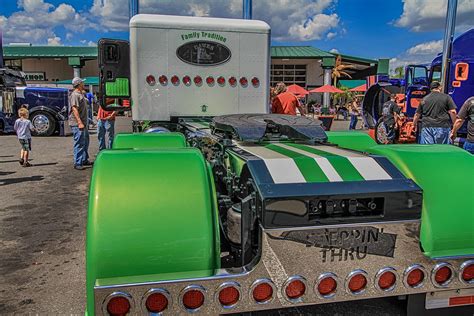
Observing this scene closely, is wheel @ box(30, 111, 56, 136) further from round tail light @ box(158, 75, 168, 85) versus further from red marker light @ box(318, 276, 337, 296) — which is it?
red marker light @ box(318, 276, 337, 296)

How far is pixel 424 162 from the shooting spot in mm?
2412

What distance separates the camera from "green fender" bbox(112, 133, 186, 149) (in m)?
3.73

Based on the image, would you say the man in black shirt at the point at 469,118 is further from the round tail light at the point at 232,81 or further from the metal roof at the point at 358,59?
the metal roof at the point at 358,59

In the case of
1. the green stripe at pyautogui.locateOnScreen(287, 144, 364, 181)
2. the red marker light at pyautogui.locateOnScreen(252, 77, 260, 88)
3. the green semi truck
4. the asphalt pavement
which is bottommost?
the asphalt pavement

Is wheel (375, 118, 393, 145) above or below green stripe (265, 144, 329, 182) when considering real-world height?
below

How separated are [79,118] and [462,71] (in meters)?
9.84

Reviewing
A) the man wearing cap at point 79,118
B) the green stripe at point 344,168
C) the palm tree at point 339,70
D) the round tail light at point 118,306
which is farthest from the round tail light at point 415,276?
the palm tree at point 339,70

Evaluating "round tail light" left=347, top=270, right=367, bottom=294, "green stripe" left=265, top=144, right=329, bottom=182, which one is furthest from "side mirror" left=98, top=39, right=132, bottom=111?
"round tail light" left=347, top=270, right=367, bottom=294

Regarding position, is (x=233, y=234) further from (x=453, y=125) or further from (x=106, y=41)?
(x=453, y=125)

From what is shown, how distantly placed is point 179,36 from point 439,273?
16.6 ft

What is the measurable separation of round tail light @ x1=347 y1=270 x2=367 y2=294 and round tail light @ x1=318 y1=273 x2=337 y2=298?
8 centimetres

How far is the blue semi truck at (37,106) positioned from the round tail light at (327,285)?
51.0 feet

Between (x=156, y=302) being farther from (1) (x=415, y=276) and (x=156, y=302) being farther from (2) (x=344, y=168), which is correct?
(1) (x=415, y=276)

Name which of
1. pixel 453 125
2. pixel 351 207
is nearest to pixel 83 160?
pixel 453 125
